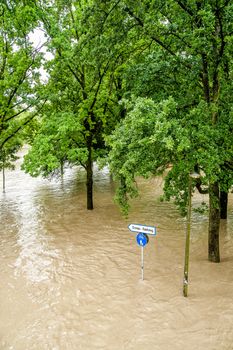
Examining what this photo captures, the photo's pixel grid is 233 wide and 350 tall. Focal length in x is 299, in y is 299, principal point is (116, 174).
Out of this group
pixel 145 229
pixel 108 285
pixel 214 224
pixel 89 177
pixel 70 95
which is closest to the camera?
pixel 145 229

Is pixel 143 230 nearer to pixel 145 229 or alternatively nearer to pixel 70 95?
pixel 145 229

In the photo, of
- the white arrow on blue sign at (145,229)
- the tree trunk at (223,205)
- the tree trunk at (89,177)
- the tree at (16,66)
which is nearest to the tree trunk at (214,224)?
the white arrow on blue sign at (145,229)

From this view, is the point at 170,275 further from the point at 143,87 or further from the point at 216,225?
the point at 143,87

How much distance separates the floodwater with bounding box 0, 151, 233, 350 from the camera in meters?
6.79

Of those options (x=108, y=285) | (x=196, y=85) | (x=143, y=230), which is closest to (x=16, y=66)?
(x=196, y=85)

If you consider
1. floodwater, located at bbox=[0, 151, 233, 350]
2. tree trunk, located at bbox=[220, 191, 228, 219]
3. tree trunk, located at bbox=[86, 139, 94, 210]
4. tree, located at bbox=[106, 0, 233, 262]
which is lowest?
floodwater, located at bbox=[0, 151, 233, 350]

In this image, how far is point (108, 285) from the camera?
8875 millimetres

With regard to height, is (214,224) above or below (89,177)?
below

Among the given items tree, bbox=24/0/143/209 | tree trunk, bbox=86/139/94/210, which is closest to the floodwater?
tree trunk, bbox=86/139/94/210

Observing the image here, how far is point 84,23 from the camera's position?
927cm

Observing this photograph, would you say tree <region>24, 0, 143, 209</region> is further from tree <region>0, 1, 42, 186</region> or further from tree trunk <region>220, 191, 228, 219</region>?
tree trunk <region>220, 191, 228, 219</region>

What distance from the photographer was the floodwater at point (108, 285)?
22.3 feet

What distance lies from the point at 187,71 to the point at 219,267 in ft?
20.9

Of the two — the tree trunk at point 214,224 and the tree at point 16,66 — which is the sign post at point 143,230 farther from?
the tree at point 16,66
